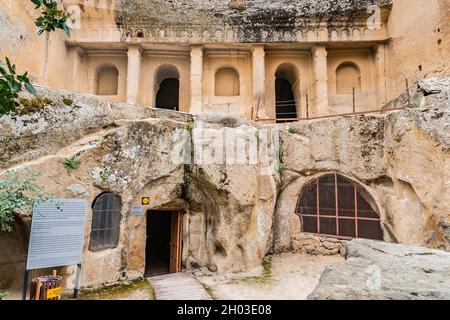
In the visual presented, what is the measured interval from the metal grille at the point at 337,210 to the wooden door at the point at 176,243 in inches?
150

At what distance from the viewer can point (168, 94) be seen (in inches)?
714

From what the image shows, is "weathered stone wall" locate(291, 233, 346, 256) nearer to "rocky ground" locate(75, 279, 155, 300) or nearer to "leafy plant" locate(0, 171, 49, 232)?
"rocky ground" locate(75, 279, 155, 300)

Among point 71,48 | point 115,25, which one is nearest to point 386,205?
point 115,25

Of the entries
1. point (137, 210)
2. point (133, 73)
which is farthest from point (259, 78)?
point (137, 210)

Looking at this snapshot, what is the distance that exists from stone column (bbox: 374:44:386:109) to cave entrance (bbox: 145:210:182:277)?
11591 mm

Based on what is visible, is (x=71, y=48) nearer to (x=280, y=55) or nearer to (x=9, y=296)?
→ (x=280, y=55)

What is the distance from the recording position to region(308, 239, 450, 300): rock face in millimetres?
2146

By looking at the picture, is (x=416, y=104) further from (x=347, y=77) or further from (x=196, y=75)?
(x=196, y=75)

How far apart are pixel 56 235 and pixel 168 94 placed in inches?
566

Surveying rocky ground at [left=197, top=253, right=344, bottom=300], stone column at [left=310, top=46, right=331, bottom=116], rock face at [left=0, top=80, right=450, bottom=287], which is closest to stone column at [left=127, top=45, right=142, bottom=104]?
rock face at [left=0, top=80, right=450, bottom=287]

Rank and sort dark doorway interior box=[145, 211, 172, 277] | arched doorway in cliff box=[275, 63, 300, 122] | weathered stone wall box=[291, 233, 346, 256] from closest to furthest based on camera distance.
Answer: weathered stone wall box=[291, 233, 346, 256] < dark doorway interior box=[145, 211, 172, 277] < arched doorway in cliff box=[275, 63, 300, 122]

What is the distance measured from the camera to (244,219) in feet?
23.2

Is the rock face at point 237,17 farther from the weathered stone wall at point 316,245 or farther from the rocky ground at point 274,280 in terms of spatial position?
the rocky ground at point 274,280

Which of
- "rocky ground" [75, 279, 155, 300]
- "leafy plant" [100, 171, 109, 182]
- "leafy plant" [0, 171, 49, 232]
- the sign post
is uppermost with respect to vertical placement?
"leafy plant" [100, 171, 109, 182]
